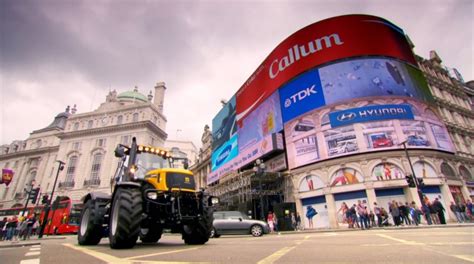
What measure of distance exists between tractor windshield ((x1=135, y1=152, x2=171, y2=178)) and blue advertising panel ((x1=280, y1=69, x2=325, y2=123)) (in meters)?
21.5

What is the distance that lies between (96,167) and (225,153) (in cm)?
2677

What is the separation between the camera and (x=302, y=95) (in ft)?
90.4

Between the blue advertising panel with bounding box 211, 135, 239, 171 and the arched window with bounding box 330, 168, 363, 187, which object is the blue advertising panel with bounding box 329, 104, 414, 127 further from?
the blue advertising panel with bounding box 211, 135, 239, 171

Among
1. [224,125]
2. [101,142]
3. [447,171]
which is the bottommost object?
[447,171]

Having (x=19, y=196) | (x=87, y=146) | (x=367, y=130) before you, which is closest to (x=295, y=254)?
(x=367, y=130)

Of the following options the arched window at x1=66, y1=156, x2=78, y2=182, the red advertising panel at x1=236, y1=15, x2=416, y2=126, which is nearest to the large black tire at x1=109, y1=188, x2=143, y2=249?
the red advertising panel at x1=236, y1=15, x2=416, y2=126

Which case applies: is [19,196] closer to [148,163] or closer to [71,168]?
[71,168]

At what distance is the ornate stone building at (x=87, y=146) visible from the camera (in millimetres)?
45656

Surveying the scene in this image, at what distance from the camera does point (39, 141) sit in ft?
198

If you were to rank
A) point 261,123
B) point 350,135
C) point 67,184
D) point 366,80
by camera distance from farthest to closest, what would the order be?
point 67,184, point 261,123, point 366,80, point 350,135

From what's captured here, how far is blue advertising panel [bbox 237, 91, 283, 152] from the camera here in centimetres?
2972

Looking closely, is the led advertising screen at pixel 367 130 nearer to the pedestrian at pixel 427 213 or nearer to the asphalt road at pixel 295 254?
the pedestrian at pixel 427 213

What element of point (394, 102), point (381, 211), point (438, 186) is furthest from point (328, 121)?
point (438, 186)

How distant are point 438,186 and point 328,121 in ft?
37.2
